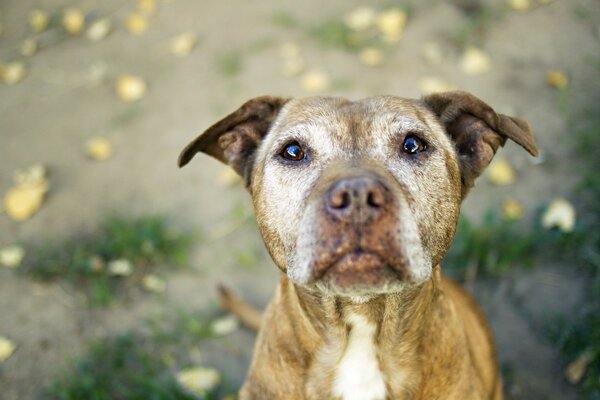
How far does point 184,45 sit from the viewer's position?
5895 mm

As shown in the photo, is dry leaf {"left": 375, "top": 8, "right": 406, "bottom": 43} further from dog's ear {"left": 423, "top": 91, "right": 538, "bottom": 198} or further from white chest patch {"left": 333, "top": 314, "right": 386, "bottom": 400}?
white chest patch {"left": 333, "top": 314, "right": 386, "bottom": 400}

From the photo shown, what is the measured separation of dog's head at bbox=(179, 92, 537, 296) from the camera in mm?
2096

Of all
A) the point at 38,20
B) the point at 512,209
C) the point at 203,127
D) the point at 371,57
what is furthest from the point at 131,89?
the point at 512,209

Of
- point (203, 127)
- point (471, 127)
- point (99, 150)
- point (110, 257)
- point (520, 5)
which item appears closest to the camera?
point (471, 127)

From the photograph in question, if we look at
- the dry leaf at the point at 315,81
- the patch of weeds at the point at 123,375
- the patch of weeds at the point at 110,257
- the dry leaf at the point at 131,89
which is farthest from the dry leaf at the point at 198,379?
the dry leaf at the point at 131,89

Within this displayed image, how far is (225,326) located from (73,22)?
3983mm

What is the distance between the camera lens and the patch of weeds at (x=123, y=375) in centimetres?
378

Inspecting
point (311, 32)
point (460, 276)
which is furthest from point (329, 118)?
point (311, 32)

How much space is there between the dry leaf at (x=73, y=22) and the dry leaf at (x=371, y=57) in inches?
122

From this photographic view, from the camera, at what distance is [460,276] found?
424 centimetres

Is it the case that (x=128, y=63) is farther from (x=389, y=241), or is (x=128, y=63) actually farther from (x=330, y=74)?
(x=389, y=241)

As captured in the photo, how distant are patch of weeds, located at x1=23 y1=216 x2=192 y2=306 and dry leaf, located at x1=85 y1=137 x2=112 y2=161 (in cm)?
80

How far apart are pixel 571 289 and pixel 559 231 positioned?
43 centimetres

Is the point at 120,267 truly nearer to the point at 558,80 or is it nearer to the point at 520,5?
the point at 558,80
